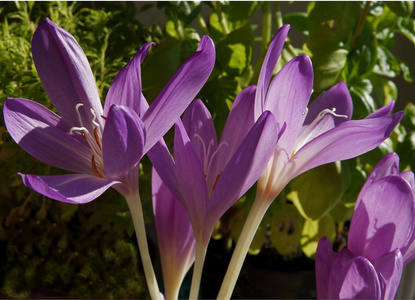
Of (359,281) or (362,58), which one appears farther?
(362,58)

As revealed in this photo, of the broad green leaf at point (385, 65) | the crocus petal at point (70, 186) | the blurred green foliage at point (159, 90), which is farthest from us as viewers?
the broad green leaf at point (385, 65)

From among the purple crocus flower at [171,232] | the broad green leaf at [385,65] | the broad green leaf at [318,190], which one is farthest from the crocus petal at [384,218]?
the broad green leaf at [385,65]

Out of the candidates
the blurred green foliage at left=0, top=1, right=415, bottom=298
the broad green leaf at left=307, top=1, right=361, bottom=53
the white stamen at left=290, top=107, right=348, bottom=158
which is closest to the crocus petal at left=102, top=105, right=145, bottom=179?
the white stamen at left=290, top=107, right=348, bottom=158

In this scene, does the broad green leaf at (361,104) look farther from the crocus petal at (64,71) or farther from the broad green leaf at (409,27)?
the crocus petal at (64,71)

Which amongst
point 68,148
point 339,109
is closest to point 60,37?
point 68,148

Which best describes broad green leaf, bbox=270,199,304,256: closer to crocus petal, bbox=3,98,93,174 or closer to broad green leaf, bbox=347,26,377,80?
broad green leaf, bbox=347,26,377,80

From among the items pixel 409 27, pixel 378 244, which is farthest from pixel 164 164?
pixel 409 27

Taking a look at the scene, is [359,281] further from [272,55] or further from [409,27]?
[409,27]
